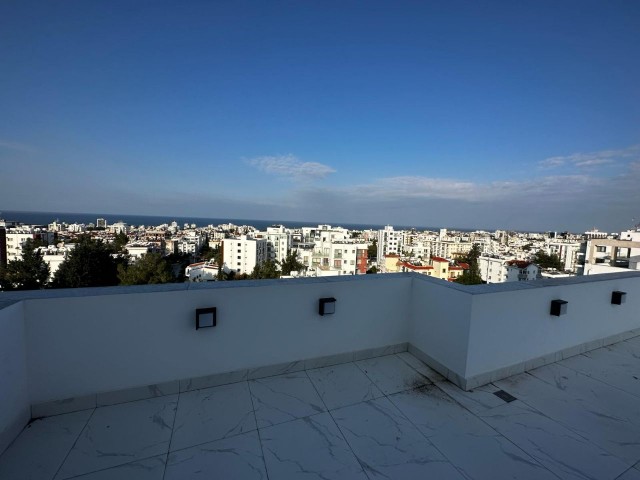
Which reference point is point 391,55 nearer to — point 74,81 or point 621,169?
point 74,81

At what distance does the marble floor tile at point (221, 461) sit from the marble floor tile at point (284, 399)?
0.22m

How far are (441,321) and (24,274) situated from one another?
80.5ft

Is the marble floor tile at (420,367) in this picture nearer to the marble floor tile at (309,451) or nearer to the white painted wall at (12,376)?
the marble floor tile at (309,451)

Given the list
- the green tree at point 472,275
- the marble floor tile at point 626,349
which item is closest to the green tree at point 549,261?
the green tree at point 472,275

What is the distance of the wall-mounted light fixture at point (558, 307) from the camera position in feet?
8.59

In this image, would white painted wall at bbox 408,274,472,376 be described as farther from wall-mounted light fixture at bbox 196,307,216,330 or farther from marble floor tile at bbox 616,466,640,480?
wall-mounted light fixture at bbox 196,307,216,330

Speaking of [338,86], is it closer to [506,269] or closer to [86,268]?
[86,268]

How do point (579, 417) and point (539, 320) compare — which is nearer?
point (579, 417)

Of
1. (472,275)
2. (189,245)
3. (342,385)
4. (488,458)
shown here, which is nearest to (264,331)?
(342,385)

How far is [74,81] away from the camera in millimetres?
7051

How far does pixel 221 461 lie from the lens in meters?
1.48

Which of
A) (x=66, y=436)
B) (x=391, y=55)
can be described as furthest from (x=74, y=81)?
(x=66, y=436)

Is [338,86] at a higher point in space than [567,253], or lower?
higher

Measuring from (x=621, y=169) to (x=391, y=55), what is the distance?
11.2 meters
